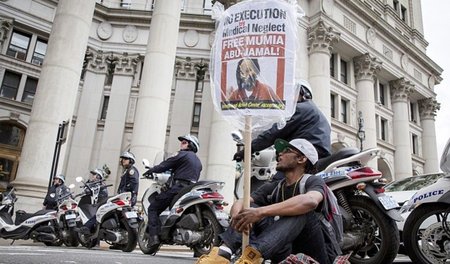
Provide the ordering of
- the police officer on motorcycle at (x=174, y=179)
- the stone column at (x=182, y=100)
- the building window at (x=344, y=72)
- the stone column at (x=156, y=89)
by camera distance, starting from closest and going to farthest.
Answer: the police officer on motorcycle at (x=174, y=179), the stone column at (x=156, y=89), the stone column at (x=182, y=100), the building window at (x=344, y=72)

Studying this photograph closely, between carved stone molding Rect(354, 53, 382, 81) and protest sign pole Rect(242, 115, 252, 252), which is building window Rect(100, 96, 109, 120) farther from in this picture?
protest sign pole Rect(242, 115, 252, 252)

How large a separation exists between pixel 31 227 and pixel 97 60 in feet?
67.5

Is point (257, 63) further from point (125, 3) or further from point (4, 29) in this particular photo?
point (125, 3)

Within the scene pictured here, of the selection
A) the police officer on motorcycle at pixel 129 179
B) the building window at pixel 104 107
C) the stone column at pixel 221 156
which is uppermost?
the building window at pixel 104 107

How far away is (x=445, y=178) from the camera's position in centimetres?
418

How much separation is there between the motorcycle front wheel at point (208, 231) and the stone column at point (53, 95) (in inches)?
310

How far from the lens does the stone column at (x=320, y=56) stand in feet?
71.6

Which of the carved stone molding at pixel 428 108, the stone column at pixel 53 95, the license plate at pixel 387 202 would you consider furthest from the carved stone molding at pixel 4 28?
the carved stone molding at pixel 428 108

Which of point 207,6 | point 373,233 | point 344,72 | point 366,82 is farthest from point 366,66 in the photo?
point 373,233

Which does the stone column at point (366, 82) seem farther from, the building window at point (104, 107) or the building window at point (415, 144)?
the building window at point (104, 107)

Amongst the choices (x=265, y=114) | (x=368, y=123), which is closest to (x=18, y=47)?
(x=368, y=123)

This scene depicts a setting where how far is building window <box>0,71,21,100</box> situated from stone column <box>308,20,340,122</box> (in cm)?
1988

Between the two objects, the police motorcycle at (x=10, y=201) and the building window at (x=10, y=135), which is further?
the building window at (x=10, y=135)

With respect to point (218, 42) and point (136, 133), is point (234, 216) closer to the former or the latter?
point (218, 42)
